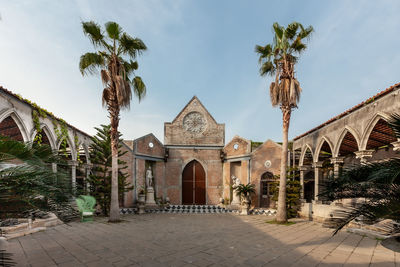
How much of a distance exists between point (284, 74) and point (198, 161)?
31.2 ft

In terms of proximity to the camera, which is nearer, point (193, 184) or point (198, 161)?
point (193, 184)

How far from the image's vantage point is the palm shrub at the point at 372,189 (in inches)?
116

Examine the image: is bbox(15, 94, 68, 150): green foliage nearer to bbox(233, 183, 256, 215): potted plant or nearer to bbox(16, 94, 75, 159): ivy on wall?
bbox(16, 94, 75, 159): ivy on wall

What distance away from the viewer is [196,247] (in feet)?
19.2

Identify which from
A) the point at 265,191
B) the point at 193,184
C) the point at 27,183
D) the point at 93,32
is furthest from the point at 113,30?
the point at 265,191

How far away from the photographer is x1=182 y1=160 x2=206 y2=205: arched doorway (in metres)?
16.5

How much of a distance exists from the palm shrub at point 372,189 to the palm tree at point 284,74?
18.7 ft

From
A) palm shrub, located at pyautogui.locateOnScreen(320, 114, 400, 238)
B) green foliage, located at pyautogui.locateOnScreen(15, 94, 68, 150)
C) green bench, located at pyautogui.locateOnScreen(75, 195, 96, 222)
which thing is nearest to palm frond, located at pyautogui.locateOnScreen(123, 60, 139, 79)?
green foliage, located at pyautogui.locateOnScreen(15, 94, 68, 150)

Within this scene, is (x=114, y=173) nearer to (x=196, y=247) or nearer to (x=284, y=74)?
(x=196, y=247)

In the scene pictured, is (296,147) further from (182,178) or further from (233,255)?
(233,255)

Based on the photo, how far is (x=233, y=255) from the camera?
5211 millimetres

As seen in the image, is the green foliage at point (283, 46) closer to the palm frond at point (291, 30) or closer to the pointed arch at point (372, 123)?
the palm frond at point (291, 30)

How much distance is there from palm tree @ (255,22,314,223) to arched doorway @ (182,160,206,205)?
782 cm

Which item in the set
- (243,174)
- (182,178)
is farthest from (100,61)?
(243,174)
